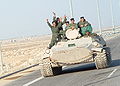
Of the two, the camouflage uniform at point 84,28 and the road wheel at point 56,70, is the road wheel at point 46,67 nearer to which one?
the road wheel at point 56,70

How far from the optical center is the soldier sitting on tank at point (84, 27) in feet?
59.0

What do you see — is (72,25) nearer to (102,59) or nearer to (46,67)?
(102,59)

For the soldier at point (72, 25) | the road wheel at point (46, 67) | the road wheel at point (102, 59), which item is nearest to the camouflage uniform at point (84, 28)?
the soldier at point (72, 25)

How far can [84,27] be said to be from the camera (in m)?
18.0

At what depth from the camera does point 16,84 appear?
15.5 m

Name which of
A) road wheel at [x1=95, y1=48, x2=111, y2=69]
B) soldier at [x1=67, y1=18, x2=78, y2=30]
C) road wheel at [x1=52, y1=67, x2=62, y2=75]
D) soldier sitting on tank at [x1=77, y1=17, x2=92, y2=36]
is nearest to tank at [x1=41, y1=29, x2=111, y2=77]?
road wheel at [x1=95, y1=48, x2=111, y2=69]

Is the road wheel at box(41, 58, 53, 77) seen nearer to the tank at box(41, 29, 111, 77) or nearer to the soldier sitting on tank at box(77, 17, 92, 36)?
the tank at box(41, 29, 111, 77)

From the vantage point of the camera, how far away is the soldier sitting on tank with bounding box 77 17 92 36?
1798 cm

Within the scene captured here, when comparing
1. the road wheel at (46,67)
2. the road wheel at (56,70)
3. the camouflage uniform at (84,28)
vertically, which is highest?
the camouflage uniform at (84,28)

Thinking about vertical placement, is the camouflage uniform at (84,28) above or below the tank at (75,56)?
above

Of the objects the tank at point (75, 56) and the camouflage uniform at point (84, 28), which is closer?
the tank at point (75, 56)

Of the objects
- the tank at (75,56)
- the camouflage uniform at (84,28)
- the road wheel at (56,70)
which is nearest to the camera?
the tank at (75,56)

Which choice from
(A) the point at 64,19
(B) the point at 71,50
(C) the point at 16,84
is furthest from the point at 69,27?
(C) the point at 16,84

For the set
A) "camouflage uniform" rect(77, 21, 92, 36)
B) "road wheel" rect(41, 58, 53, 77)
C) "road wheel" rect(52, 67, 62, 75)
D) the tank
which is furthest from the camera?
"camouflage uniform" rect(77, 21, 92, 36)
